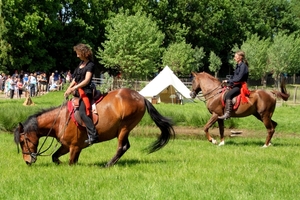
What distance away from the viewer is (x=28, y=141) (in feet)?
32.8

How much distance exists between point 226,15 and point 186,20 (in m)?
7.06

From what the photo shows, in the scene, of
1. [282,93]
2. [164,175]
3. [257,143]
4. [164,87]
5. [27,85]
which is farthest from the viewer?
[27,85]

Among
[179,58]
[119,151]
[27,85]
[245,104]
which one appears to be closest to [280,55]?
[179,58]

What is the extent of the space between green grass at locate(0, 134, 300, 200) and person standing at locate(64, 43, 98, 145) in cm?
79

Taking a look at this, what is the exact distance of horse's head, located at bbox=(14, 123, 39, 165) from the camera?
9972 millimetres

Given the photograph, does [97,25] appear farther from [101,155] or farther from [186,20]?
[101,155]

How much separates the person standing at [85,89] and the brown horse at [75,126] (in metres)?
0.24

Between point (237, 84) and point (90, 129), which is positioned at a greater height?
point (237, 84)

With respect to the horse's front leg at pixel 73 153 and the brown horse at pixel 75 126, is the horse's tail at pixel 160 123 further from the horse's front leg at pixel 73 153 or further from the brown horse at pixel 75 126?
the horse's front leg at pixel 73 153

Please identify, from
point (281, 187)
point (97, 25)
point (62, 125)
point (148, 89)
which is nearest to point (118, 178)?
point (62, 125)

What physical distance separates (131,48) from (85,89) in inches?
1674

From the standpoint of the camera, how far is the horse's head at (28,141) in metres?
9.97

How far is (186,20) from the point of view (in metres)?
73.9

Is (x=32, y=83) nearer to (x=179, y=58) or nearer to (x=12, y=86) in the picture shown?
(x=12, y=86)
